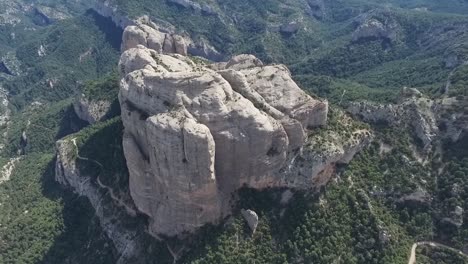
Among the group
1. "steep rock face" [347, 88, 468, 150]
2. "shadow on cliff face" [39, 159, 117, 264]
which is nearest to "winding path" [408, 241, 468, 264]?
"steep rock face" [347, 88, 468, 150]

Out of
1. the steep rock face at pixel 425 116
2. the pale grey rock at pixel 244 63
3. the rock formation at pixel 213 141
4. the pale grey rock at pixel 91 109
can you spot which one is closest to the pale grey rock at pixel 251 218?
the rock formation at pixel 213 141

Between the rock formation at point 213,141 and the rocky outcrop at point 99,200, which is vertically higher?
the rock formation at point 213,141

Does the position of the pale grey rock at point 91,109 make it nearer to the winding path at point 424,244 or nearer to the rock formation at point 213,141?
the rock formation at point 213,141

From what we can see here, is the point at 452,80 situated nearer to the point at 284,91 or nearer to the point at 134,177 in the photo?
the point at 284,91

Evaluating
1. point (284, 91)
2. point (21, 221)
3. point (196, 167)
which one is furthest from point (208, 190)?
point (21, 221)

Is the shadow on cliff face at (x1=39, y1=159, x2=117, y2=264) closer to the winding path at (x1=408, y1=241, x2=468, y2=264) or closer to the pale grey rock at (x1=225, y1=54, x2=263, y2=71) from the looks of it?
the pale grey rock at (x1=225, y1=54, x2=263, y2=71)

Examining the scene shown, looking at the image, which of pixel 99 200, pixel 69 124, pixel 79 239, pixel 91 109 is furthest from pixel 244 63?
pixel 69 124
